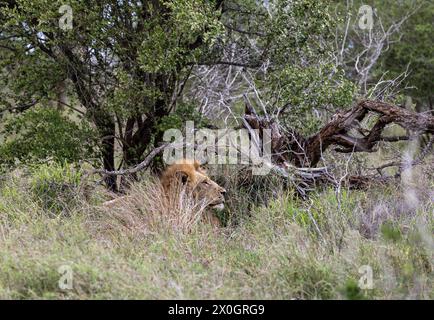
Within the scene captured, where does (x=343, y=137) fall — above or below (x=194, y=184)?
above

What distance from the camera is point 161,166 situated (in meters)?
8.27

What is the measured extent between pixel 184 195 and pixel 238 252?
4.64 ft

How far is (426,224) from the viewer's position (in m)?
6.04

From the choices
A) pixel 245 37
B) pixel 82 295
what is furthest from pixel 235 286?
pixel 245 37

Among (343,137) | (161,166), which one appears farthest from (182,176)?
(343,137)

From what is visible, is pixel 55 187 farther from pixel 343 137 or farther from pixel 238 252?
pixel 343 137

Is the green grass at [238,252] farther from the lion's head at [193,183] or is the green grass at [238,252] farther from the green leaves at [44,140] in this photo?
the green leaves at [44,140]

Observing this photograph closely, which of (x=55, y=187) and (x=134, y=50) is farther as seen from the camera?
(x=134, y=50)

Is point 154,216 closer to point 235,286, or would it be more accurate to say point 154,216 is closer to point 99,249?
point 99,249

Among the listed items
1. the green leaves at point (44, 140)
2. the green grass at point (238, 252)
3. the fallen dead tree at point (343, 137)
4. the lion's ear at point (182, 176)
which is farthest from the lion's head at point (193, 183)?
the green leaves at point (44, 140)

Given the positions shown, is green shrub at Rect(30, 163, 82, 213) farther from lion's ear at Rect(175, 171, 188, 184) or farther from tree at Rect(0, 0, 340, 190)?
lion's ear at Rect(175, 171, 188, 184)

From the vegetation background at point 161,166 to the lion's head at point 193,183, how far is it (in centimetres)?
26

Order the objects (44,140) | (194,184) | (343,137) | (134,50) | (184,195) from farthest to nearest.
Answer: (134,50), (44,140), (343,137), (194,184), (184,195)

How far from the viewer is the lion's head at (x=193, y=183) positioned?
7.23m
